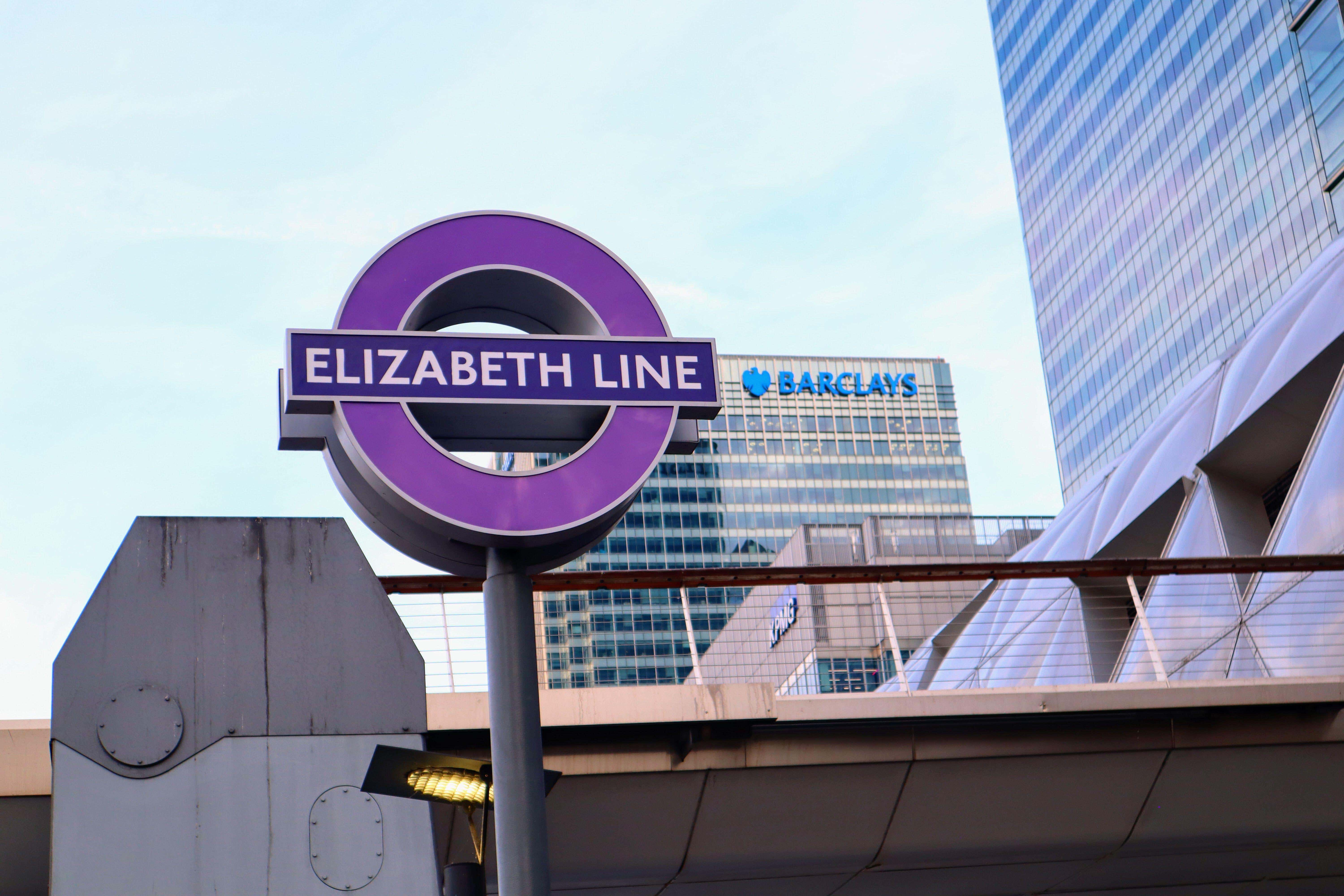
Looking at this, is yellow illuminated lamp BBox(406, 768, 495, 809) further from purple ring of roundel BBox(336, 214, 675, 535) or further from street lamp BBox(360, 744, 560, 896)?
purple ring of roundel BBox(336, 214, 675, 535)

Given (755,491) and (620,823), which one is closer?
(620,823)

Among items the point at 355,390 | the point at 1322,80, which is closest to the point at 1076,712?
the point at 355,390

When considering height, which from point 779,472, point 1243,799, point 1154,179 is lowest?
point 1243,799

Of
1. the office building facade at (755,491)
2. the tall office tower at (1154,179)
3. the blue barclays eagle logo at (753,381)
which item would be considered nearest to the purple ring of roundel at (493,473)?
the tall office tower at (1154,179)

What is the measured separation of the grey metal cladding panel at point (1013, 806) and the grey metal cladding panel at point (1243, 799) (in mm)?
269

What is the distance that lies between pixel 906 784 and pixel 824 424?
160 metres

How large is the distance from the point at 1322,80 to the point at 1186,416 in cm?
7949

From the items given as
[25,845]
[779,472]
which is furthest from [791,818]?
[779,472]

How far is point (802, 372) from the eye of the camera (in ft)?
569

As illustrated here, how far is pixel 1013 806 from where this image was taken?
44.4 feet

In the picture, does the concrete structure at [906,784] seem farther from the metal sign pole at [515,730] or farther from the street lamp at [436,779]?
the metal sign pole at [515,730]

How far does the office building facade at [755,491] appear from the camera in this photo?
16675cm

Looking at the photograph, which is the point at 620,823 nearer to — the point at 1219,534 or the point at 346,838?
the point at 346,838

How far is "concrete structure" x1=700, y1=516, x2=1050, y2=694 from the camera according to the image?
84750 millimetres
